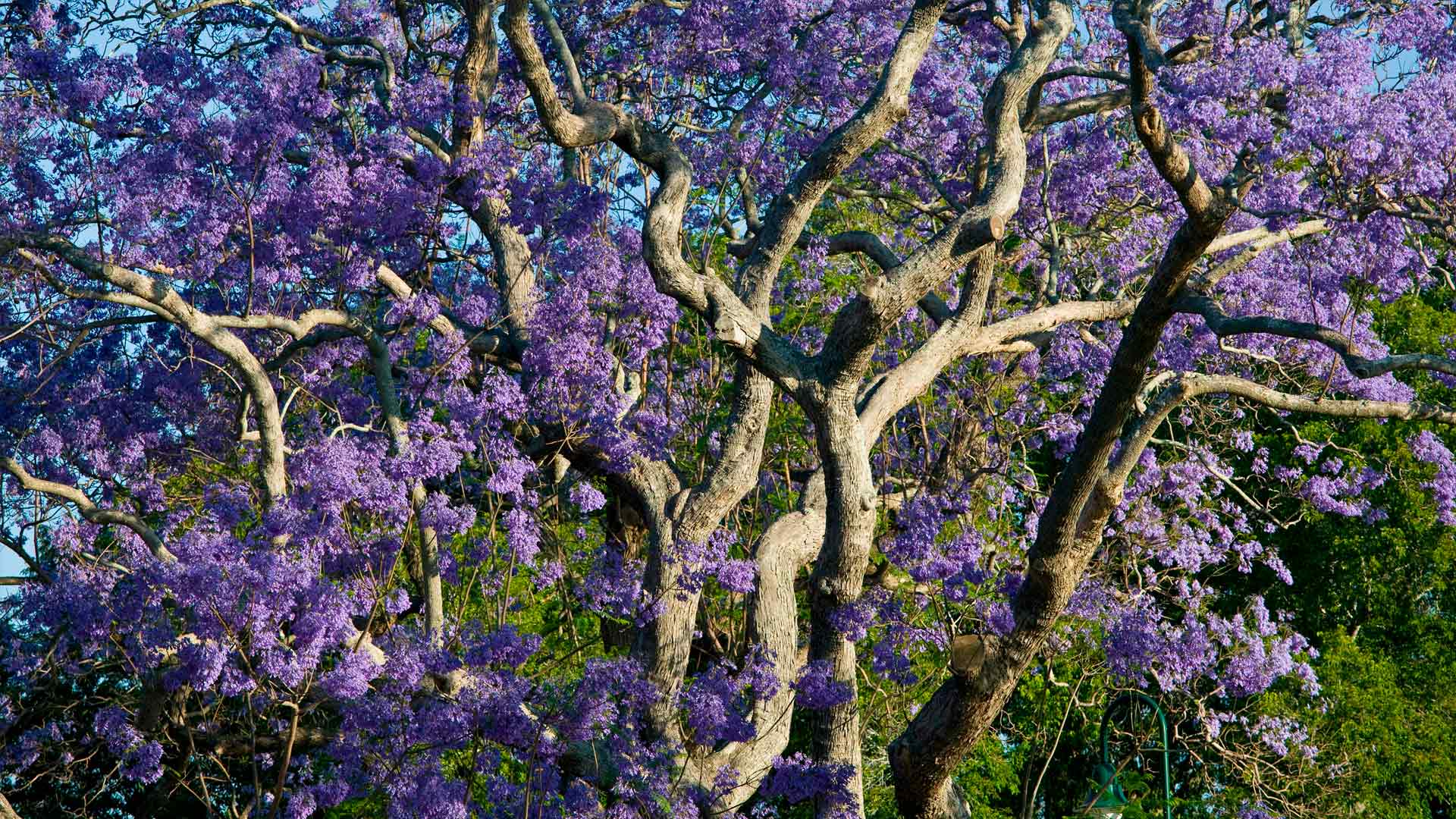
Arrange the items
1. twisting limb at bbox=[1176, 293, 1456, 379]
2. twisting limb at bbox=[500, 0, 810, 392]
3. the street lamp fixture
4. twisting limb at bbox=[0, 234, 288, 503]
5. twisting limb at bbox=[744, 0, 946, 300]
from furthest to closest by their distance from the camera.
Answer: twisting limb at bbox=[744, 0, 946, 300], twisting limb at bbox=[0, 234, 288, 503], twisting limb at bbox=[1176, 293, 1456, 379], twisting limb at bbox=[500, 0, 810, 392], the street lamp fixture

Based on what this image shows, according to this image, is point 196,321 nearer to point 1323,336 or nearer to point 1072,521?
point 1072,521

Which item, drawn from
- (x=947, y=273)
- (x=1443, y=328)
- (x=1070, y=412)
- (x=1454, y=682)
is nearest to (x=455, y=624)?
(x=947, y=273)

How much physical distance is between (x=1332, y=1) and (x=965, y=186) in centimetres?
323

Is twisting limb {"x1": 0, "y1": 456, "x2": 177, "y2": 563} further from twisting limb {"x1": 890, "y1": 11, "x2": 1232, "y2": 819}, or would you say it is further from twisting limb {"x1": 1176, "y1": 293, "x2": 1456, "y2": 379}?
twisting limb {"x1": 1176, "y1": 293, "x2": 1456, "y2": 379}

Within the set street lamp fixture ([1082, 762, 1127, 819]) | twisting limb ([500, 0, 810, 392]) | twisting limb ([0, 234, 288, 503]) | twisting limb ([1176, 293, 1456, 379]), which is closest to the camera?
street lamp fixture ([1082, 762, 1127, 819])

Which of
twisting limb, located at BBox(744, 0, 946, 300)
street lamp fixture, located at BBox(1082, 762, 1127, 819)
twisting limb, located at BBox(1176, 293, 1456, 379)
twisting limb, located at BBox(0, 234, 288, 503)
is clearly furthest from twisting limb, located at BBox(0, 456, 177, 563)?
twisting limb, located at BBox(1176, 293, 1456, 379)

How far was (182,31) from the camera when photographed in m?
10.9

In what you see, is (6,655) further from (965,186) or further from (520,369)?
(965,186)

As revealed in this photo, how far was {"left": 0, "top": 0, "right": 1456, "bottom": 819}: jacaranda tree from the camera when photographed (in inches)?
293

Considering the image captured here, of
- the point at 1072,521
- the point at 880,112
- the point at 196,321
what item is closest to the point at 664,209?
the point at 880,112

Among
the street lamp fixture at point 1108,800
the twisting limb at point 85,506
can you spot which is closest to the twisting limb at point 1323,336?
the street lamp fixture at point 1108,800

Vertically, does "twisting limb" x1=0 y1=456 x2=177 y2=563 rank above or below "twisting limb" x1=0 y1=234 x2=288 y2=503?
below

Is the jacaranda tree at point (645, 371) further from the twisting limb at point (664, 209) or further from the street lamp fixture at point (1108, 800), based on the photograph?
the street lamp fixture at point (1108, 800)

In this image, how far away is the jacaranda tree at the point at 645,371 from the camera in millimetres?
7449
